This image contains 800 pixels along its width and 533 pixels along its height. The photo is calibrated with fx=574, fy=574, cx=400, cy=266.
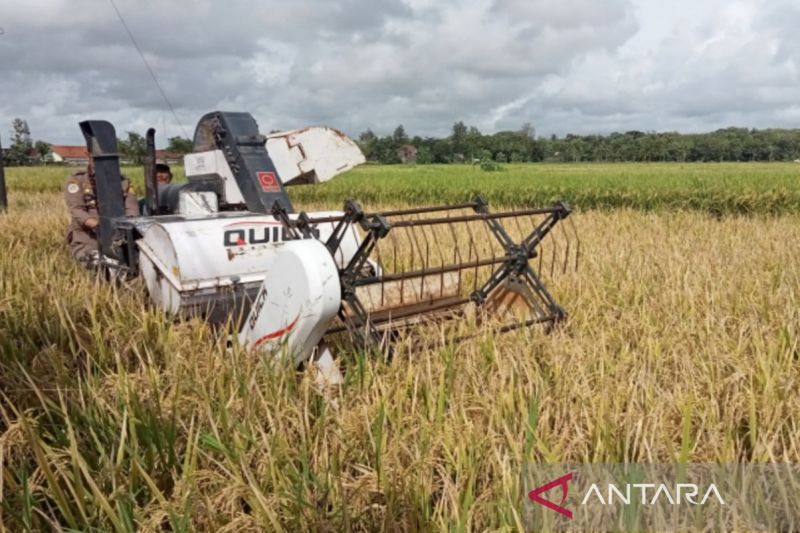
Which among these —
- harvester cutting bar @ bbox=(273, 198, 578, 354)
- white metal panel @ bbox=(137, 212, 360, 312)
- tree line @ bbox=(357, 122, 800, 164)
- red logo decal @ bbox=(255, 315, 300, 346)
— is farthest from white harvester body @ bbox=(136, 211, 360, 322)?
tree line @ bbox=(357, 122, 800, 164)

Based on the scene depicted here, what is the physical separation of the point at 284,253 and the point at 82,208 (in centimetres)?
342

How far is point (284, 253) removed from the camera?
8.91 feet

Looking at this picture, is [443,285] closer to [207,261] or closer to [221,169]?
[207,261]

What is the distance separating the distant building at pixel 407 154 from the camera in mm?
64675

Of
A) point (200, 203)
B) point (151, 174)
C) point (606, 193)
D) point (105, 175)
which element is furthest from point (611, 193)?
point (105, 175)

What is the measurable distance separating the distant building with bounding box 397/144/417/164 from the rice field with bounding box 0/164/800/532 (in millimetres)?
61567

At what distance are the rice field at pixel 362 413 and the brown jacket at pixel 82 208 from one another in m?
0.90

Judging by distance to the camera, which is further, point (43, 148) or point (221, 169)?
point (43, 148)

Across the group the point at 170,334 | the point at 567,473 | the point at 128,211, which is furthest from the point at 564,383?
the point at 128,211

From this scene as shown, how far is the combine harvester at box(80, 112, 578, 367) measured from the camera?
2735 millimetres

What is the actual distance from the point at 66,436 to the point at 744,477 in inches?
92.8

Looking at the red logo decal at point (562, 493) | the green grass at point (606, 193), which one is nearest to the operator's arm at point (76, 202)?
the red logo decal at point (562, 493)

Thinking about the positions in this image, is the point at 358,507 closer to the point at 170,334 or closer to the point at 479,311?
→ the point at 170,334

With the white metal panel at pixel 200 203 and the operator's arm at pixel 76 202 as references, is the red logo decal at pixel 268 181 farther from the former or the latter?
the operator's arm at pixel 76 202
